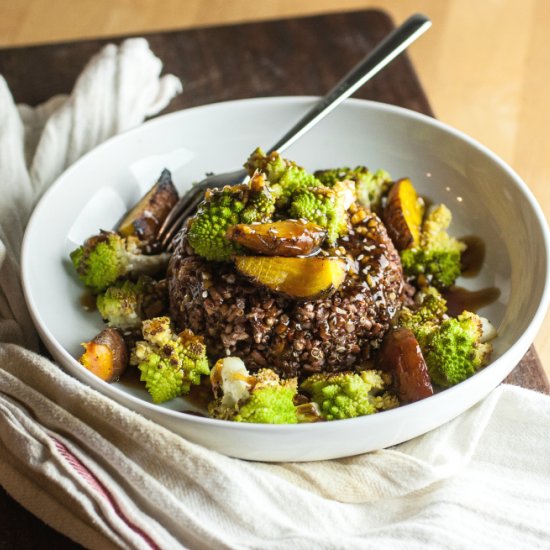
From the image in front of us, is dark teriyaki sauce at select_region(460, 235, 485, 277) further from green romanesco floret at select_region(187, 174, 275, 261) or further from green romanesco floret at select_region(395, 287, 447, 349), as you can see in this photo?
green romanesco floret at select_region(187, 174, 275, 261)

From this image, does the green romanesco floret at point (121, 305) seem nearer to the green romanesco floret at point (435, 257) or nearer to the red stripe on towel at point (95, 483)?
the red stripe on towel at point (95, 483)

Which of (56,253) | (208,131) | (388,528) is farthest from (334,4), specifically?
(388,528)

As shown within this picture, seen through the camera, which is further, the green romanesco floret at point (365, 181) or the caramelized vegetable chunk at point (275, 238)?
the green romanesco floret at point (365, 181)

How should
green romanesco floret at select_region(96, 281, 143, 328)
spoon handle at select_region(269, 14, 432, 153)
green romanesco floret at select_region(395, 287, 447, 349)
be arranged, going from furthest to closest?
spoon handle at select_region(269, 14, 432, 153) < green romanesco floret at select_region(96, 281, 143, 328) < green romanesco floret at select_region(395, 287, 447, 349)

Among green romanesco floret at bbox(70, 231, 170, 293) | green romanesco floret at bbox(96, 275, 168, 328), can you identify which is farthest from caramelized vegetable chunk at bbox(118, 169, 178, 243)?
green romanesco floret at bbox(96, 275, 168, 328)

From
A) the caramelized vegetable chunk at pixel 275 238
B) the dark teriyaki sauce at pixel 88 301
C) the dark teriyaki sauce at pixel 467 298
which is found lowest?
the dark teriyaki sauce at pixel 467 298

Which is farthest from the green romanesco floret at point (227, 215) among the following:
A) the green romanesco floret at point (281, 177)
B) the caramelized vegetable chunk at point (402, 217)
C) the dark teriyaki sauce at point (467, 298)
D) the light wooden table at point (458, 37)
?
the light wooden table at point (458, 37)

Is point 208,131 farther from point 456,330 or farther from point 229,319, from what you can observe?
point 456,330
